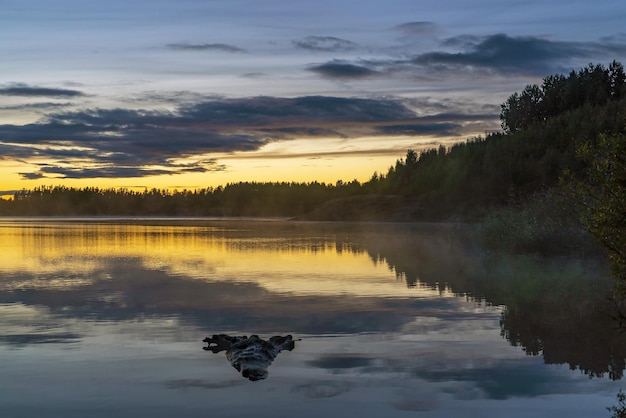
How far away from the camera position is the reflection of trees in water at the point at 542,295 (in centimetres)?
1908

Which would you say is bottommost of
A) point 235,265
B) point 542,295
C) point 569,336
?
point 569,336

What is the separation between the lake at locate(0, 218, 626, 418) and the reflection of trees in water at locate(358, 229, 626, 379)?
0.09 m

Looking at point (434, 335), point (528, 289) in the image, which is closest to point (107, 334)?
point (434, 335)

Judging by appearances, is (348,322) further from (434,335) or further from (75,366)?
(75,366)

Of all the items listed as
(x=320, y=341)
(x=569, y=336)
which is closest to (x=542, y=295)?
(x=569, y=336)

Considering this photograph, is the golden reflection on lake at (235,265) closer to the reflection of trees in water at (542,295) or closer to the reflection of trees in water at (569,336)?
the reflection of trees in water at (542,295)

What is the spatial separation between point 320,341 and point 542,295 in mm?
12560

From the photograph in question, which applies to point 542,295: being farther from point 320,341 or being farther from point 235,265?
point 235,265

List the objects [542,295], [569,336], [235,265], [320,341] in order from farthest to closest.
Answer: [235,265], [542,295], [569,336], [320,341]

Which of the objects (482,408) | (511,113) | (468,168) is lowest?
(482,408)

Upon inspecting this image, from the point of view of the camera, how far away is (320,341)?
2048 cm

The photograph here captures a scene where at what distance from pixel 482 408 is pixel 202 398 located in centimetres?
545

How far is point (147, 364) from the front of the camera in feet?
57.7

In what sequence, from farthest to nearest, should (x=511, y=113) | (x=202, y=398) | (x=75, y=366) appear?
(x=511, y=113) < (x=75, y=366) < (x=202, y=398)
